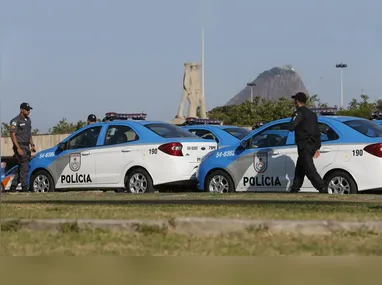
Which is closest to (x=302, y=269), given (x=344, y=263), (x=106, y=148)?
(x=344, y=263)

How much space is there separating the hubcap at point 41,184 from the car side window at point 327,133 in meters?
5.88

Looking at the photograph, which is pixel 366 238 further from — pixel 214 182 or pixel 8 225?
pixel 214 182

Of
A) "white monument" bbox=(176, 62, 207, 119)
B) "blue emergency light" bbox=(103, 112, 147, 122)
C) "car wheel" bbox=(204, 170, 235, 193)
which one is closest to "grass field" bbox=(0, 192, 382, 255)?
"car wheel" bbox=(204, 170, 235, 193)

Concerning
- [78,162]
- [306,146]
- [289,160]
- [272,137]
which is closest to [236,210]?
[306,146]

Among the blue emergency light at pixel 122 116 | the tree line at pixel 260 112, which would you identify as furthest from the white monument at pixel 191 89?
the blue emergency light at pixel 122 116

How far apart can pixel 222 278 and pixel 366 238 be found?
7.03 feet

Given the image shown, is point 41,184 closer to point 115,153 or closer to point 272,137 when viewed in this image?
point 115,153

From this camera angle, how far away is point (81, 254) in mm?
6656

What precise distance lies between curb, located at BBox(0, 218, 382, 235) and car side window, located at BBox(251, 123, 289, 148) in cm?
769

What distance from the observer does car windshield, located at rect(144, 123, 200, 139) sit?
1630 centimetres

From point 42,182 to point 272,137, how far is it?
5.00 metres

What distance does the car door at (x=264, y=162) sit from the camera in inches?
593

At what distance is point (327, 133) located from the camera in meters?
14.6

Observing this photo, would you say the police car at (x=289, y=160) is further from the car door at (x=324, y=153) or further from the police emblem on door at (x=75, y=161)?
the police emblem on door at (x=75, y=161)
